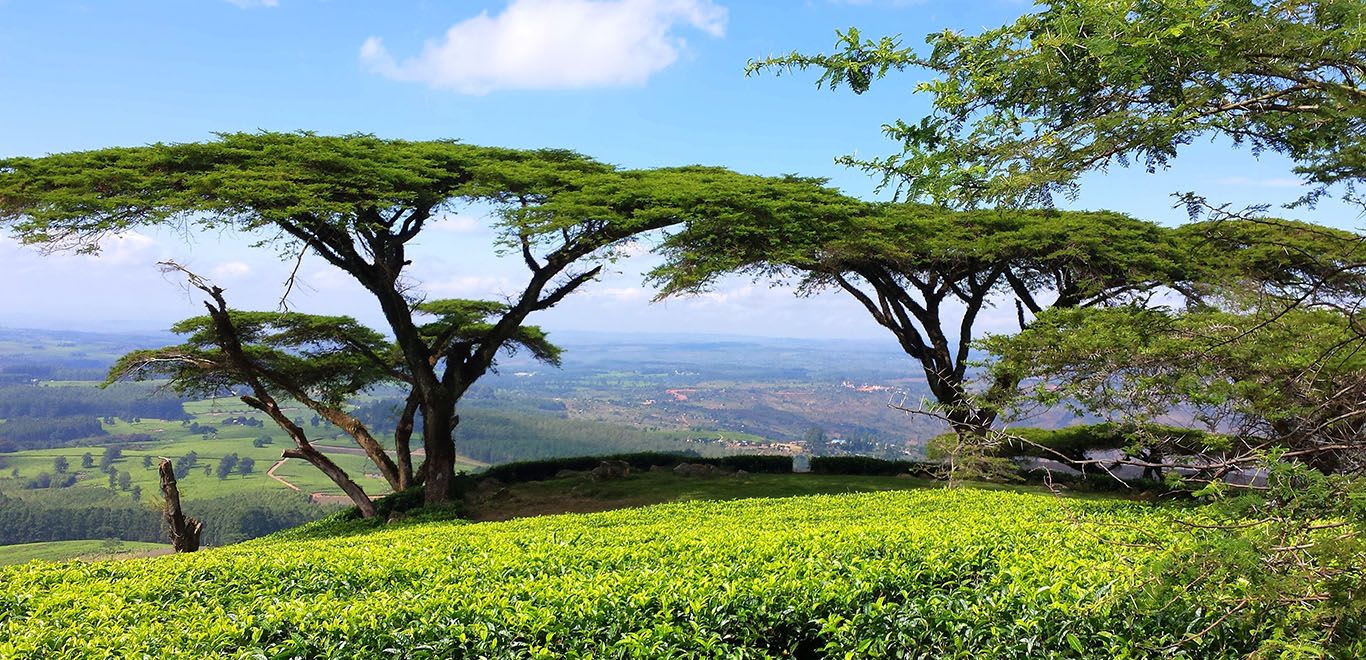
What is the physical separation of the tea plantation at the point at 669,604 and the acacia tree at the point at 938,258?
10279mm

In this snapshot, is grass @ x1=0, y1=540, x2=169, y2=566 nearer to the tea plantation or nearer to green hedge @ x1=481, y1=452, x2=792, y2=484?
green hedge @ x1=481, y1=452, x2=792, y2=484

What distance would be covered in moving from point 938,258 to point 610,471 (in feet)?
34.6

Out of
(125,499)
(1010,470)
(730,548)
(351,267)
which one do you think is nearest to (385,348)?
(351,267)

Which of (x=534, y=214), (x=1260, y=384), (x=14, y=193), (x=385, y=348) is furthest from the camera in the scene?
(x=385, y=348)

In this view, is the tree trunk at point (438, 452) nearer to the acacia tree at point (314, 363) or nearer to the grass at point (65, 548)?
the acacia tree at point (314, 363)

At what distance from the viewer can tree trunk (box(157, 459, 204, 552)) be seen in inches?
507

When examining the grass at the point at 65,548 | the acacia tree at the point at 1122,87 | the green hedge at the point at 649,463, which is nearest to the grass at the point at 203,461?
the grass at the point at 65,548

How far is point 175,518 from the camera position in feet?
42.5

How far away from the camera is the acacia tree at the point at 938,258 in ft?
55.3

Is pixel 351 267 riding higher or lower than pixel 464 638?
higher

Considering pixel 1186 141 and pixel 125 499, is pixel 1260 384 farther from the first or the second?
pixel 125 499

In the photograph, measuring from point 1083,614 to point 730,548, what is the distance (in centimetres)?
262

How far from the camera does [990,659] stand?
15.4 feet

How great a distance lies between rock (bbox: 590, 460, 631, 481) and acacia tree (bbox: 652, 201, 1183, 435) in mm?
5116
